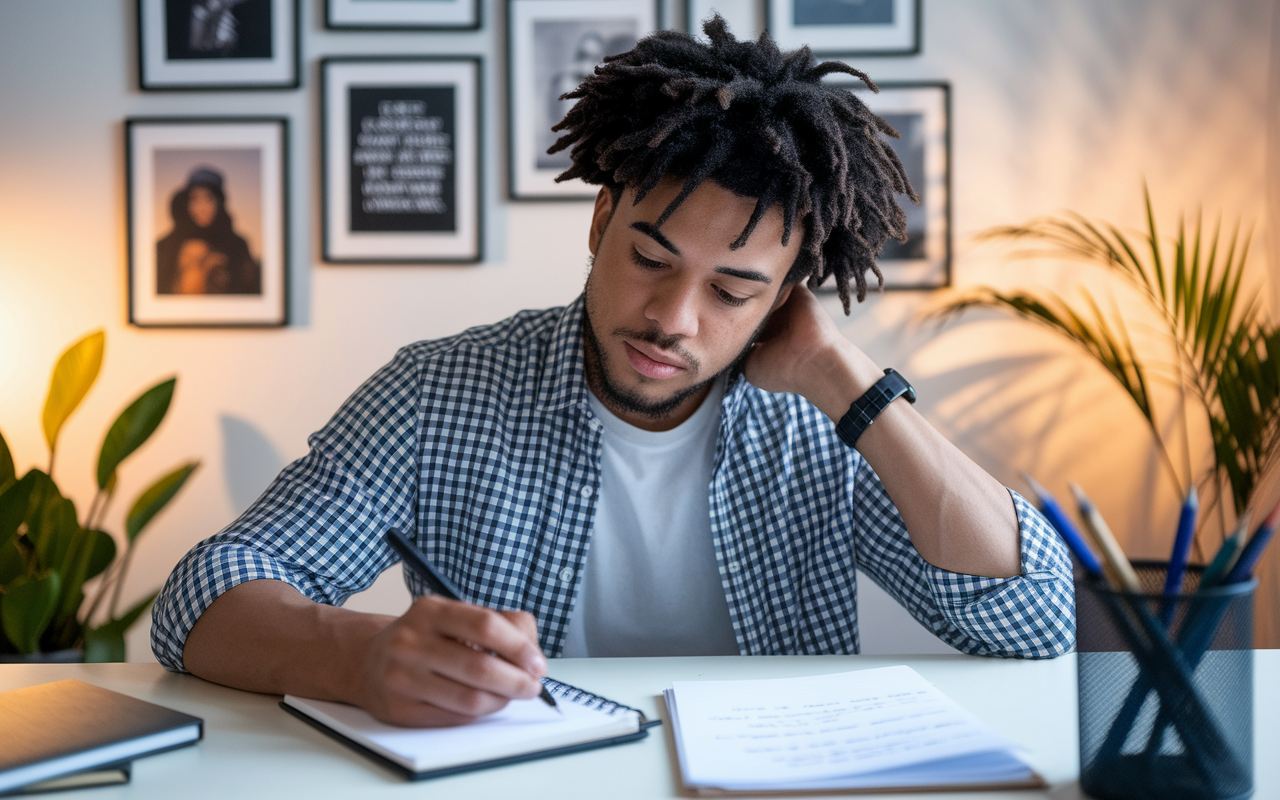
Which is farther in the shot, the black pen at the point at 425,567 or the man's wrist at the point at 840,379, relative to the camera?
the man's wrist at the point at 840,379

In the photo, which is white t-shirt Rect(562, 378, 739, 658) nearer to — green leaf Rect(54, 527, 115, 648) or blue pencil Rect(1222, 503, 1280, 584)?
blue pencil Rect(1222, 503, 1280, 584)

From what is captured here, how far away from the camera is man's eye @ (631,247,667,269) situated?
1.13m

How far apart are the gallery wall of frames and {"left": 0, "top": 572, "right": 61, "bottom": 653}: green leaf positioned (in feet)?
2.46

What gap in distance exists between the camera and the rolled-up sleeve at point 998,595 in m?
1.00

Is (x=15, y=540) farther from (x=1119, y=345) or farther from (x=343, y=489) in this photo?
(x=1119, y=345)

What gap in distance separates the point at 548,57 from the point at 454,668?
6.09 ft

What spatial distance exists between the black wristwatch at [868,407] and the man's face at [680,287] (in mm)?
166

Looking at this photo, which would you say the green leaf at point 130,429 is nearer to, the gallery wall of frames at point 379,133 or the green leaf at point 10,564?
the green leaf at point 10,564

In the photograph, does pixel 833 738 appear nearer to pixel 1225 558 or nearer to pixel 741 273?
pixel 1225 558

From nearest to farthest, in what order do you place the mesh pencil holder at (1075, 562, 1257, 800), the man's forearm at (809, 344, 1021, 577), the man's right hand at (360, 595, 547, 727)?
the mesh pencil holder at (1075, 562, 1257, 800) < the man's right hand at (360, 595, 547, 727) < the man's forearm at (809, 344, 1021, 577)

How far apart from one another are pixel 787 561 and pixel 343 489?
1.91 feet

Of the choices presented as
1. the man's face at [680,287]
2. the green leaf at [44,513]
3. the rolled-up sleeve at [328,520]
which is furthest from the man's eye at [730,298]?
the green leaf at [44,513]

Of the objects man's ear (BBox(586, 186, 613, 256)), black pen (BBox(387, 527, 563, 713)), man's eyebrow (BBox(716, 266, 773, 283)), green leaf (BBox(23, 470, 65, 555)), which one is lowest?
green leaf (BBox(23, 470, 65, 555))

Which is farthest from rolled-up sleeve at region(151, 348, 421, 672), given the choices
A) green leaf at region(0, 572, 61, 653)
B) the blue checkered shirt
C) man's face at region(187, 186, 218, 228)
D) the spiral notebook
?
man's face at region(187, 186, 218, 228)
